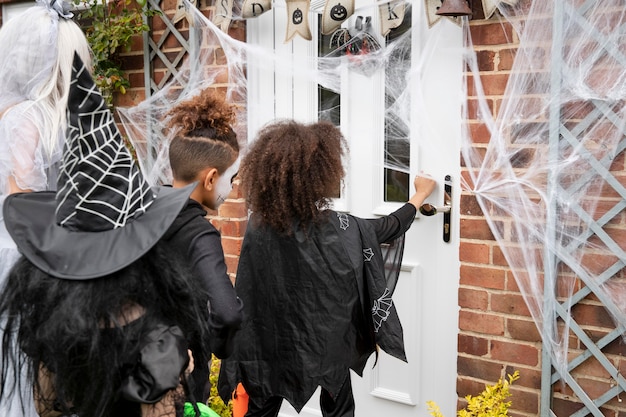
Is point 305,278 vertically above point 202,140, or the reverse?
point 202,140

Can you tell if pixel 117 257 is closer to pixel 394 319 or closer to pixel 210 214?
pixel 394 319

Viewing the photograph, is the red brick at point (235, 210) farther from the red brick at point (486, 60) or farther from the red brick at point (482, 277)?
the red brick at point (486, 60)

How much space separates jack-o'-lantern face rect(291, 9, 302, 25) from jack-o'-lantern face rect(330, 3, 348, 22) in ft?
0.58

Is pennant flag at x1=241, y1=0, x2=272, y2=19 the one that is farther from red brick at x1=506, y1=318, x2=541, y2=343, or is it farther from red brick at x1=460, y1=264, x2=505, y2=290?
red brick at x1=506, y1=318, x2=541, y2=343

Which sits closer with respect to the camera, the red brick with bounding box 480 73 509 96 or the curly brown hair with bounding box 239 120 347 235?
the curly brown hair with bounding box 239 120 347 235

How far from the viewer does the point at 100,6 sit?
3590 millimetres

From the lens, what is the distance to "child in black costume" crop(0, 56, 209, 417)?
4.49 ft

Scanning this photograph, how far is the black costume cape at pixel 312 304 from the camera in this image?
248 cm

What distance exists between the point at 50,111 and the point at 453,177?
167 cm

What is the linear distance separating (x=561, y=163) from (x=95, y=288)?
1.82 meters

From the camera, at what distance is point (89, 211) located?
1.44 meters

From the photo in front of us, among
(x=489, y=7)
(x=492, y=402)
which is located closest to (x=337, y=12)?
(x=489, y=7)

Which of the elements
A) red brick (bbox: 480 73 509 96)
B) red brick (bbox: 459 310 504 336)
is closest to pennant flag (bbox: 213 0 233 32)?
red brick (bbox: 480 73 509 96)

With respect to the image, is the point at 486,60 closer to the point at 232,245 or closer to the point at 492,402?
the point at 492,402
